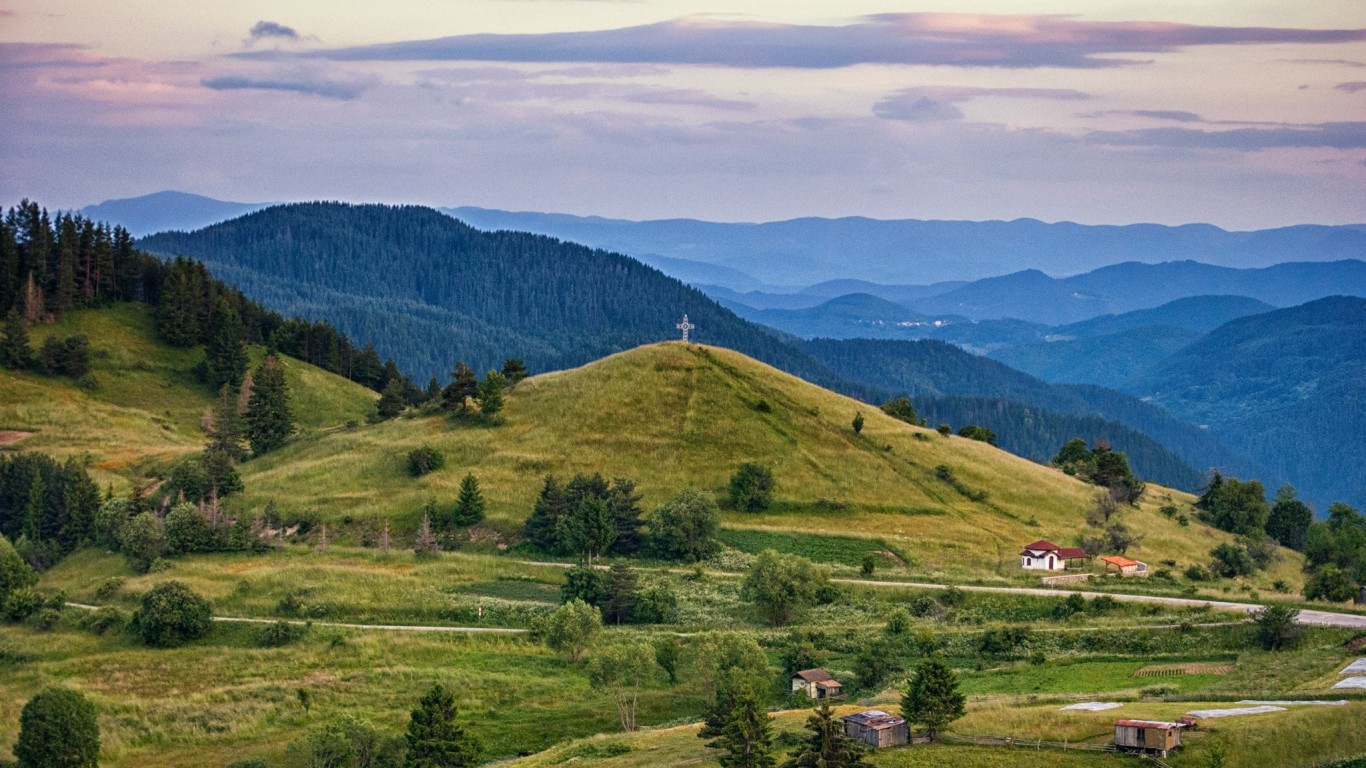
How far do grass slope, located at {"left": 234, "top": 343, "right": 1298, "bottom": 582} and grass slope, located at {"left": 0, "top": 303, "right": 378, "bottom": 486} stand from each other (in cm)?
1848

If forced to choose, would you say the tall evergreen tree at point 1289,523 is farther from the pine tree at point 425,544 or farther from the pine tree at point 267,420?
the pine tree at point 267,420

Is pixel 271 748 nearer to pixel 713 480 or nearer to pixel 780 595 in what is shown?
pixel 780 595

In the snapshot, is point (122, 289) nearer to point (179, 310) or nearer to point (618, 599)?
point (179, 310)

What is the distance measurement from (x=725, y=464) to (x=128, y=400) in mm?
78410

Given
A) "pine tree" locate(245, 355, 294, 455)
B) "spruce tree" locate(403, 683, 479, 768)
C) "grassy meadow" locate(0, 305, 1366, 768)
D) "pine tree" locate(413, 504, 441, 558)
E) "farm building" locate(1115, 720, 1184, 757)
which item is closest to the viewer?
"farm building" locate(1115, 720, 1184, 757)

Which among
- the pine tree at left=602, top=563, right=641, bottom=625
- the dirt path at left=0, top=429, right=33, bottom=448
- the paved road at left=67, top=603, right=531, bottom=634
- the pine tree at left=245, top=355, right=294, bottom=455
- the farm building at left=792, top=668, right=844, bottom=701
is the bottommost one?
the farm building at left=792, top=668, right=844, bottom=701

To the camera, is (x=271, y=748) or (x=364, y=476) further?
(x=364, y=476)

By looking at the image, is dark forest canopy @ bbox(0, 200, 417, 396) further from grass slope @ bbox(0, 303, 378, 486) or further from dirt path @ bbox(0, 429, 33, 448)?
dirt path @ bbox(0, 429, 33, 448)

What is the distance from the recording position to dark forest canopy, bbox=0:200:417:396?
566ft

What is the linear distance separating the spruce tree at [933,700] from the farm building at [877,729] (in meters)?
0.66

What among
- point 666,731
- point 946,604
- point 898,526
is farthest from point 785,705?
point 898,526

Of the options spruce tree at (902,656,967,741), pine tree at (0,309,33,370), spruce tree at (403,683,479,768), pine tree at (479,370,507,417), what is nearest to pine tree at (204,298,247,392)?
pine tree at (0,309,33,370)

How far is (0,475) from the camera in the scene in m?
126

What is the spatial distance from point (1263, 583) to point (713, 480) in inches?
1880
